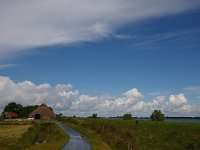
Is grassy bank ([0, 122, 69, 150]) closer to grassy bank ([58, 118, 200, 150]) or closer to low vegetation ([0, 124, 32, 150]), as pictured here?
low vegetation ([0, 124, 32, 150])

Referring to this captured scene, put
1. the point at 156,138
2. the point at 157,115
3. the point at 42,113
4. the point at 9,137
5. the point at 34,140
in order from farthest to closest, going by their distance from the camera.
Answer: the point at 42,113 < the point at 157,115 < the point at 9,137 < the point at 156,138 < the point at 34,140

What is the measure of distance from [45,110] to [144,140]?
398 feet

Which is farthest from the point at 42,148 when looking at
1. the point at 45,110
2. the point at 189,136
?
the point at 45,110

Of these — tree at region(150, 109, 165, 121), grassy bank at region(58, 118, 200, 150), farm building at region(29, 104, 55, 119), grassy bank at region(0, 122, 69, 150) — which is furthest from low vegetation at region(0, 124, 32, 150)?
farm building at region(29, 104, 55, 119)

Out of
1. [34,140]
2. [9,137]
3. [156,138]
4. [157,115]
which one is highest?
[157,115]

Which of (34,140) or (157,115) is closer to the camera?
(34,140)

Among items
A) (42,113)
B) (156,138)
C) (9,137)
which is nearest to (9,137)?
(9,137)

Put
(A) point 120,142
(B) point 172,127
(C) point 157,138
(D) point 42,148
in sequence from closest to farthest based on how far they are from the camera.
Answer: (D) point 42,148
(A) point 120,142
(C) point 157,138
(B) point 172,127

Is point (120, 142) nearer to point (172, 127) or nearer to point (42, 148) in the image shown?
point (42, 148)

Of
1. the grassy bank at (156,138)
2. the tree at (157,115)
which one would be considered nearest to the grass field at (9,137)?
the grassy bank at (156,138)

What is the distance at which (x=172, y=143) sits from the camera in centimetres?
6138

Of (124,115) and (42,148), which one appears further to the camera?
(124,115)

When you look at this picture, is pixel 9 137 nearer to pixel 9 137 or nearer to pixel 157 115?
pixel 9 137

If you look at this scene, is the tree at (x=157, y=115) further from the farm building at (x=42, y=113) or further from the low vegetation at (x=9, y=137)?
the low vegetation at (x=9, y=137)
